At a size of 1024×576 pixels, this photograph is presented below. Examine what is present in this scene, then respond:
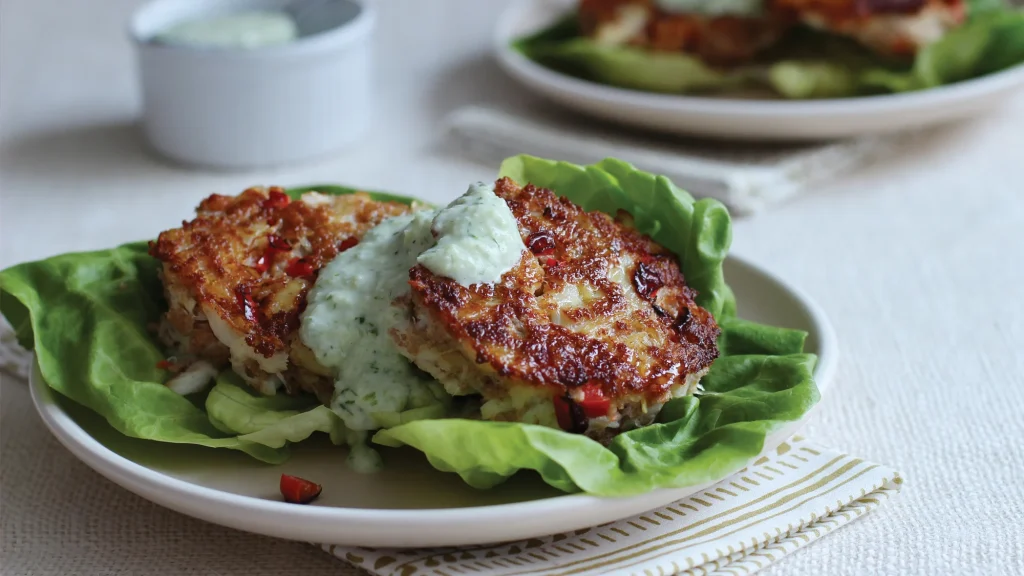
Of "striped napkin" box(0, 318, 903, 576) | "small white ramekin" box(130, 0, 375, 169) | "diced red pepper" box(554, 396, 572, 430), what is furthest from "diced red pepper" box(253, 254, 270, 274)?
"small white ramekin" box(130, 0, 375, 169)

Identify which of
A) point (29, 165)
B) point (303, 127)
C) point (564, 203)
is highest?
point (564, 203)

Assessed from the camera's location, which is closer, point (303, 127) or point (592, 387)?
point (592, 387)

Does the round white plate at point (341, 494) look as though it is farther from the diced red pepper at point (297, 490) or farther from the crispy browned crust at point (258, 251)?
the crispy browned crust at point (258, 251)

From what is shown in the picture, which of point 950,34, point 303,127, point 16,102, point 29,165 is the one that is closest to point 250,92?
point 303,127

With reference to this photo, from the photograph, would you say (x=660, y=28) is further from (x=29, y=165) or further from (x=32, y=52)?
(x=32, y=52)

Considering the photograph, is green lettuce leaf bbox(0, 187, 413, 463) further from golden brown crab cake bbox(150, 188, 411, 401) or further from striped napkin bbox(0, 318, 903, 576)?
striped napkin bbox(0, 318, 903, 576)

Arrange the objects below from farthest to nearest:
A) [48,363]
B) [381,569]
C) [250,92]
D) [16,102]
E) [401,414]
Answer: [16,102] → [250,92] → [48,363] → [401,414] → [381,569]
